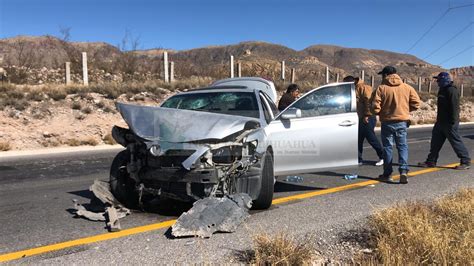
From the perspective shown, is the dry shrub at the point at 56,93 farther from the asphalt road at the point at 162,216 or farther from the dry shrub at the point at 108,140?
the asphalt road at the point at 162,216

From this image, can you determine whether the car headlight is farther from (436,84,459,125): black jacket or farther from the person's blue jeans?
(436,84,459,125): black jacket

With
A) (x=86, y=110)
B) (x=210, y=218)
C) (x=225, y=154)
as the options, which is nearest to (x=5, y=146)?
(x=86, y=110)

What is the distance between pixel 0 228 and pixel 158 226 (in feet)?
5.40

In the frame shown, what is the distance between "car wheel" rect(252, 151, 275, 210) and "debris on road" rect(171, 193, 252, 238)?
48cm

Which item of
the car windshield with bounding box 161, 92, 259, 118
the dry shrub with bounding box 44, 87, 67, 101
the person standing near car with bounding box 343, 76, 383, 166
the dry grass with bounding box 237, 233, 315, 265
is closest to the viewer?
the dry grass with bounding box 237, 233, 315, 265

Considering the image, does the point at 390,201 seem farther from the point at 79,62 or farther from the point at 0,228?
the point at 79,62

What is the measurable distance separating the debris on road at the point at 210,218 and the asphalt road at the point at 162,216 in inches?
3.5

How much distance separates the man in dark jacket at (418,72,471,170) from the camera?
7.87m

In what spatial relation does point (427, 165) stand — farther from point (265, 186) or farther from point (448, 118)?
point (265, 186)

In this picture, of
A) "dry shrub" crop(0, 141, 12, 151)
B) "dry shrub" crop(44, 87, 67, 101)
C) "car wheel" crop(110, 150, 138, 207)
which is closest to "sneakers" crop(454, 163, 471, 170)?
"car wheel" crop(110, 150, 138, 207)

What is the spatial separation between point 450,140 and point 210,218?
19.3 feet

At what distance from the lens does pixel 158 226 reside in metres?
4.40

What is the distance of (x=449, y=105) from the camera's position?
7926 millimetres

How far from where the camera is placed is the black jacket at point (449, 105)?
25.7 ft
